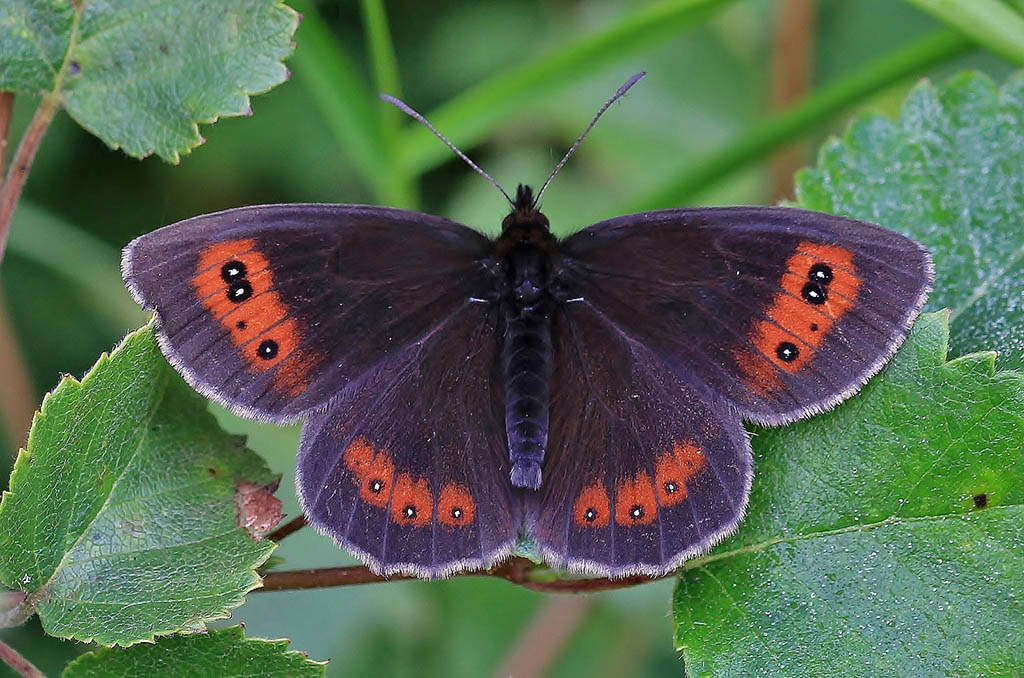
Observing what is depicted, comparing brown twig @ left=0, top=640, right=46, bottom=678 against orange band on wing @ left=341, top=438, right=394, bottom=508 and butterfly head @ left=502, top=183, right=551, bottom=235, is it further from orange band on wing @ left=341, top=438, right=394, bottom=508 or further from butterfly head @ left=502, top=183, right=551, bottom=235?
butterfly head @ left=502, top=183, right=551, bottom=235

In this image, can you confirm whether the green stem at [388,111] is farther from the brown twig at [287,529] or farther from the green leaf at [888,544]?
the green leaf at [888,544]

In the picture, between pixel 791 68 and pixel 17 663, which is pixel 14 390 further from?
pixel 791 68

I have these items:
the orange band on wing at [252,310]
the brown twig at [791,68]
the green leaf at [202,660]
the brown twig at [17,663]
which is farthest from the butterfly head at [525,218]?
the brown twig at [791,68]

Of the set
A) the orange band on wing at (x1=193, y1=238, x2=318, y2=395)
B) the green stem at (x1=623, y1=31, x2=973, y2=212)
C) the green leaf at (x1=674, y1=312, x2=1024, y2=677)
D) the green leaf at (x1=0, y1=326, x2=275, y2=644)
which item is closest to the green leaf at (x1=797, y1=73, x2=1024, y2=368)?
the green leaf at (x1=674, y1=312, x2=1024, y2=677)

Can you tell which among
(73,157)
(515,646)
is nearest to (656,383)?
(515,646)

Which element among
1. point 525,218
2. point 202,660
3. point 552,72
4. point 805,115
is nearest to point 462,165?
point 552,72
